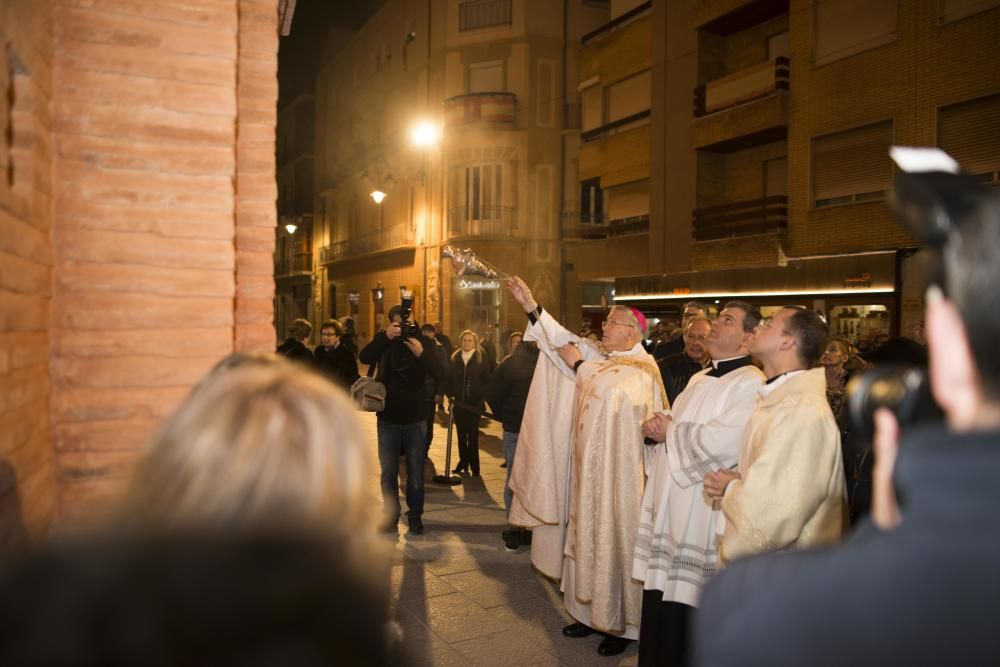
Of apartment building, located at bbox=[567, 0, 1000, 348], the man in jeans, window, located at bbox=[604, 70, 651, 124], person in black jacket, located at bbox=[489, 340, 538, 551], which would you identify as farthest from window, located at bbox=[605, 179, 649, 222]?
the man in jeans

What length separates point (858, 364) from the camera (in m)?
7.13

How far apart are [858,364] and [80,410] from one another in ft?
21.1

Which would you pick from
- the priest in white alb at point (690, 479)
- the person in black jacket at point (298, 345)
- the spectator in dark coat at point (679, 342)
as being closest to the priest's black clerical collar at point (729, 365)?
the priest in white alb at point (690, 479)

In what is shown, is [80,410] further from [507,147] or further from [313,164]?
[313,164]

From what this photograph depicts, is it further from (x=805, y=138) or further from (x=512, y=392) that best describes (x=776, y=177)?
(x=512, y=392)

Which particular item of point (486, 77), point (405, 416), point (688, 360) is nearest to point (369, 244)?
point (486, 77)

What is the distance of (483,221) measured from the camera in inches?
1192

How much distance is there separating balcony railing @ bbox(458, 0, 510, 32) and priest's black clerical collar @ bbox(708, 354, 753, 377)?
27.8 metres

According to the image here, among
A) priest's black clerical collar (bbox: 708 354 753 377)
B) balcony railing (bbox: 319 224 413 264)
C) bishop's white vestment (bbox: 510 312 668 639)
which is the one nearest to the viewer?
priest's black clerical collar (bbox: 708 354 753 377)

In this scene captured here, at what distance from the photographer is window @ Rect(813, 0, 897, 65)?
52.4ft

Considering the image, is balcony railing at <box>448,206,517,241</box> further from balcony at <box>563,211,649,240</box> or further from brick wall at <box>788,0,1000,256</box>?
brick wall at <box>788,0,1000,256</box>

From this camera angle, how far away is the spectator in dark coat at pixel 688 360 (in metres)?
7.13

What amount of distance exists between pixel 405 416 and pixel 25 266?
5169 mm

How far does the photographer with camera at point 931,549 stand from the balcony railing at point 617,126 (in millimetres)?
22045
